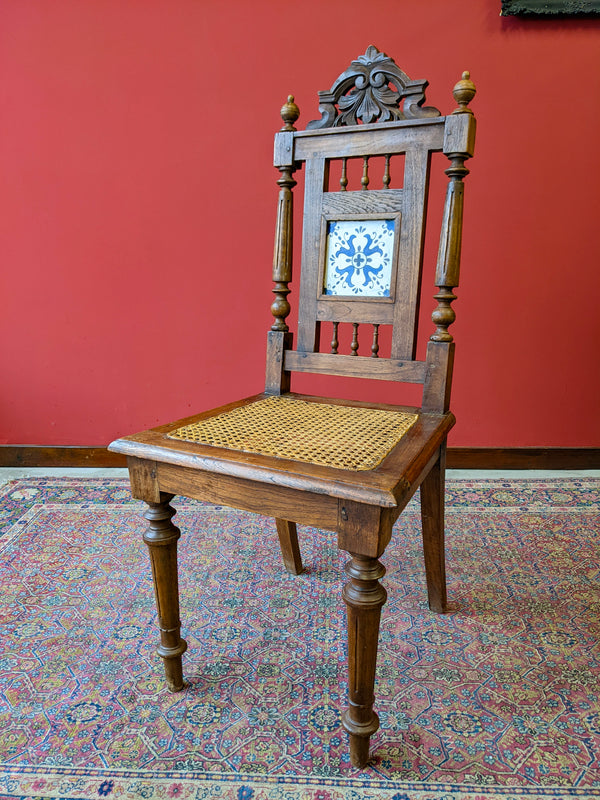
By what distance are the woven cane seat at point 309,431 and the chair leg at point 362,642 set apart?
0.18 metres

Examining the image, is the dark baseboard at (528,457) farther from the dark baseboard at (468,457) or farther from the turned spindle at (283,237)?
the turned spindle at (283,237)

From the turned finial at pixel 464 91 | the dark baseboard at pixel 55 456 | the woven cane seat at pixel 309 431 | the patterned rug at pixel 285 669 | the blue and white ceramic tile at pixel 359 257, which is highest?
the turned finial at pixel 464 91

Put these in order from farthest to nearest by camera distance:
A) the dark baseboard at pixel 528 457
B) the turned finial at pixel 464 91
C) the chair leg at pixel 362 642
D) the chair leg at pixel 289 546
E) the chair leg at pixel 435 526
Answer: the dark baseboard at pixel 528 457
the chair leg at pixel 289 546
the chair leg at pixel 435 526
the turned finial at pixel 464 91
the chair leg at pixel 362 642

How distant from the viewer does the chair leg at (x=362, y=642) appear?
863mm

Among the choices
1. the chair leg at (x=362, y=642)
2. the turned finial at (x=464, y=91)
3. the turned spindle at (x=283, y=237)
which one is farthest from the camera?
the turned spindle at (x=283, y=237)

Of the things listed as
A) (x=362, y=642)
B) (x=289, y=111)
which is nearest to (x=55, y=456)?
(x=289, y=111)

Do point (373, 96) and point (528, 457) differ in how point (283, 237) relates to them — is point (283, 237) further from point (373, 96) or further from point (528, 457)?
point (528, 457)

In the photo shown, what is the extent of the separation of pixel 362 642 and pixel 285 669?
0.42 meters

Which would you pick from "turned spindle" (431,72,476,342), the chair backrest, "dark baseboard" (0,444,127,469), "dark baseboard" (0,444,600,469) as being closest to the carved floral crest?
the chair backrest

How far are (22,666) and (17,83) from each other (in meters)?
2.31

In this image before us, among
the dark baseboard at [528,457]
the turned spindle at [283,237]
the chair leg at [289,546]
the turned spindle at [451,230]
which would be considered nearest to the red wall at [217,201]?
the dark baseboard at [528,457]

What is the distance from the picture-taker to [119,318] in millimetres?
2363

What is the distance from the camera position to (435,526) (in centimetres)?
133

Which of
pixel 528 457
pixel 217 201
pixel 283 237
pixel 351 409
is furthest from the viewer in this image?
pixel 528 457
